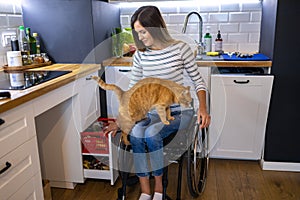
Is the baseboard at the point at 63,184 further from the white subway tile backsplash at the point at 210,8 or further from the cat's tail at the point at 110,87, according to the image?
the white subway tile backsplash at the point at 210,8

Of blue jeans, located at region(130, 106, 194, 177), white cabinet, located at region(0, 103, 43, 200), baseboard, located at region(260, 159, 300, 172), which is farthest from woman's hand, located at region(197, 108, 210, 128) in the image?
baseboard, located at region(260, 159, 300, 172)

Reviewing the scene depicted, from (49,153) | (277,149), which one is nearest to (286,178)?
(277,149)

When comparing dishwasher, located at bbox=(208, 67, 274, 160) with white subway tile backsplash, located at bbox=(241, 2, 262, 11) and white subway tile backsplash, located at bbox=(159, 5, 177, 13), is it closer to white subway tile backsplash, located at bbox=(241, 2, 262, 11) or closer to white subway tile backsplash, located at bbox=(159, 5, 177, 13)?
white subway tile backsplash, located at bbox=(241, 2, 262, 11)

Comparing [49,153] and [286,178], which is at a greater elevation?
[49,153]

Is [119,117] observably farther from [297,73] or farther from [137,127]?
[297,73]

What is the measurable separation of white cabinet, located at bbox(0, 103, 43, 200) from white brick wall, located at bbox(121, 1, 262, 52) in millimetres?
1680

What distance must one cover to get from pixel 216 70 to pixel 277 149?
Answer: 0.73 metres

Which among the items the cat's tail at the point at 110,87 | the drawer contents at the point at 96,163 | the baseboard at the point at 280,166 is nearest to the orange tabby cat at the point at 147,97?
the cat's tail at the point at 110,87

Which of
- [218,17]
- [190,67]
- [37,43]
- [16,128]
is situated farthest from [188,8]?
[16,128]

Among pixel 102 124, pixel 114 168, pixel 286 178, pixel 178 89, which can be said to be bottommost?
pixel 286 178

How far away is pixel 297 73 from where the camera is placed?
6.89ft

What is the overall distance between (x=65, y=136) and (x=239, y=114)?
48.5 inches

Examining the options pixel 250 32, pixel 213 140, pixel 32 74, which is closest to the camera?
pixel 32 74

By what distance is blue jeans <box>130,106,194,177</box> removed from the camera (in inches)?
64.6
